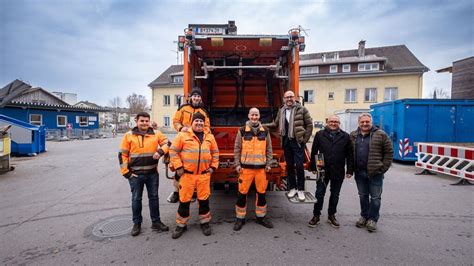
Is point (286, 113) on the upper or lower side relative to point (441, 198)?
upper

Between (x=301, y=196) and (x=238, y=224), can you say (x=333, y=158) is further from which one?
Answer: (x=238, y=224)

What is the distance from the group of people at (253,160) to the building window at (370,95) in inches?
828

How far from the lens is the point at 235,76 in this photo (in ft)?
17.9

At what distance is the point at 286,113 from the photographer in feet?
12.5

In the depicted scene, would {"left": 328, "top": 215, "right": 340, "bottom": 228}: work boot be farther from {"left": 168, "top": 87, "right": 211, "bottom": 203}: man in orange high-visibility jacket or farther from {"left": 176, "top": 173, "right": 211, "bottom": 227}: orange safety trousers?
{"left": 168, "top": 87, "right": 211, "bottom": 203}: man in orange high-visibility jacket

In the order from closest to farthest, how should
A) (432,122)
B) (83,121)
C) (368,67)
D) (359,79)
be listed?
(432,122)
(359,79)
(368,67)
(83,121)

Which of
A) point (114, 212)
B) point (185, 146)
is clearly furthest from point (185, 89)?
point (114, 212)

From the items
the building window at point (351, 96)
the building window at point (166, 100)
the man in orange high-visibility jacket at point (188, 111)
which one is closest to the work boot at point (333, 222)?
the man in orange high-visibility jacket at point (188, 111)

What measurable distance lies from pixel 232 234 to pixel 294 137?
1.64m

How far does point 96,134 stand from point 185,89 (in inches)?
1011

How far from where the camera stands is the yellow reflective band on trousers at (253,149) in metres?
3.39

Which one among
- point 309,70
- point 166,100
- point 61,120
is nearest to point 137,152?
point 309,70

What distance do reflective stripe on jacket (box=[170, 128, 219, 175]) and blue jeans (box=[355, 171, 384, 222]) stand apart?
85.9 inches

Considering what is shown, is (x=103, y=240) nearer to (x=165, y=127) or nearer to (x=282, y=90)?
(x=282, y=90)
